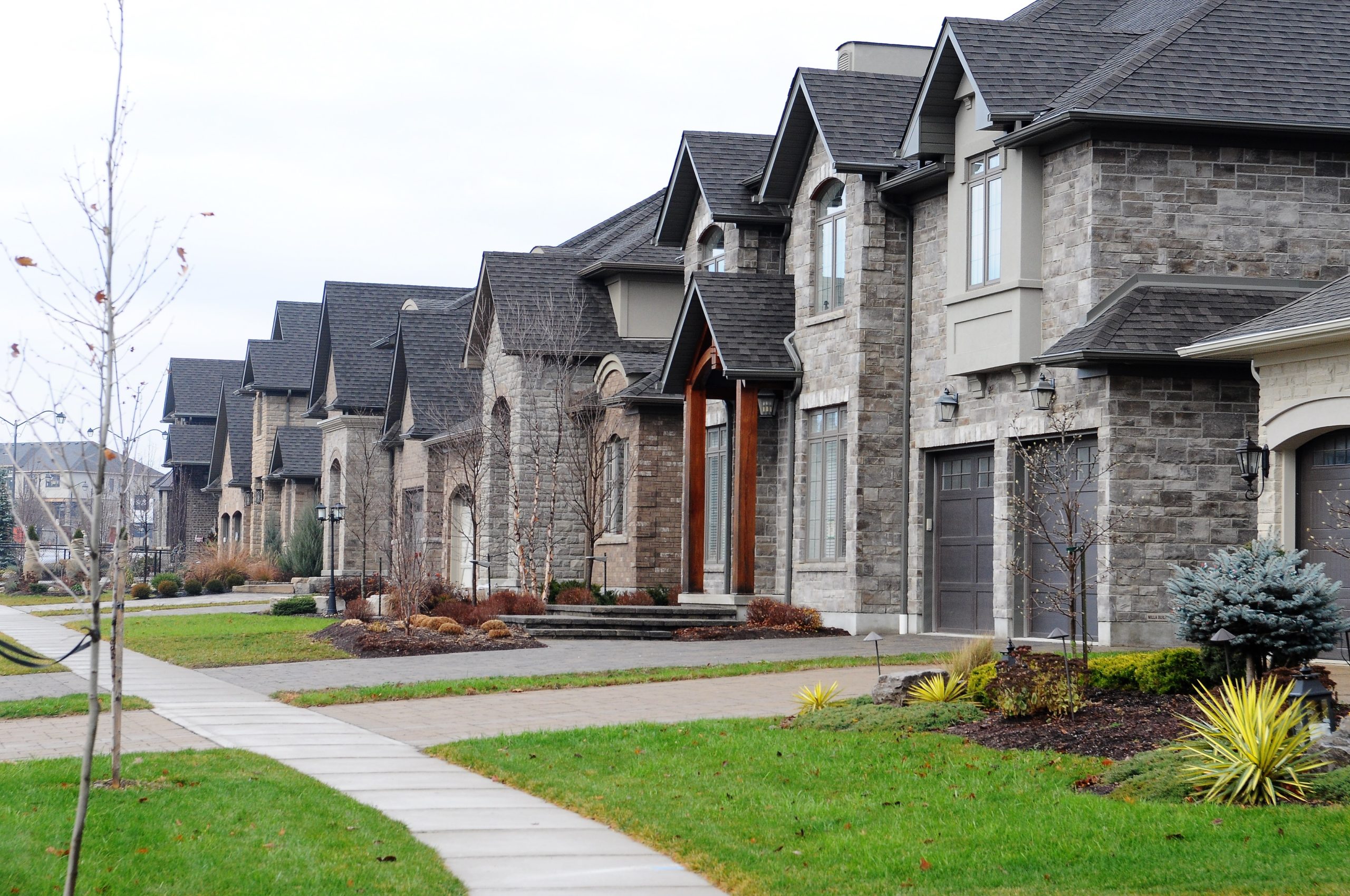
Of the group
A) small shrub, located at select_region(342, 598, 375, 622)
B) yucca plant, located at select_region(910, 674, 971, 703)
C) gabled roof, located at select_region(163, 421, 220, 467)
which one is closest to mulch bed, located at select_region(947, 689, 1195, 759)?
yucca plant, located at select_region(910, 674, 971, 703)

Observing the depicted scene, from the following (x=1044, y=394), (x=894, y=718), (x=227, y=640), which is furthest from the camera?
(x=227, y=640)

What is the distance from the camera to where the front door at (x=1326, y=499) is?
16.1 metres

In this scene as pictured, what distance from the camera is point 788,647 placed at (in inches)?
806

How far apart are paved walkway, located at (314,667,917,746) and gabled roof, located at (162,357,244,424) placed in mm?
53798

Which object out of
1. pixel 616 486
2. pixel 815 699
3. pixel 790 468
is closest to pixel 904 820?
pixel 815 699

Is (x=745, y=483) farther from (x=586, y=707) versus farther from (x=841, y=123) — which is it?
(x=586, y=707)

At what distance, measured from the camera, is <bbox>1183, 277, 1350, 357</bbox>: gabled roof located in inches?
602

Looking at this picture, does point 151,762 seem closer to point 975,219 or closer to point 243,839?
point 243,839

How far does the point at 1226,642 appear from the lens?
11297mm

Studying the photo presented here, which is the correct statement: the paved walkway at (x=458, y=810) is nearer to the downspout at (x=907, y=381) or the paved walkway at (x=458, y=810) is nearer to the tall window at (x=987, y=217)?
the downspout at (x=907, y=381)

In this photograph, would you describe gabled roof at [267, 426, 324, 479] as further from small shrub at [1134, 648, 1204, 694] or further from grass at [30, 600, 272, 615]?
small shrub at [1134, 648, 1204, 694]

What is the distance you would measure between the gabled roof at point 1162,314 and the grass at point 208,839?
1094 centimetres

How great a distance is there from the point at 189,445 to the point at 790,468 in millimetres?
46310

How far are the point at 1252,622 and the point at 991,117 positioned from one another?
8.83 meters
